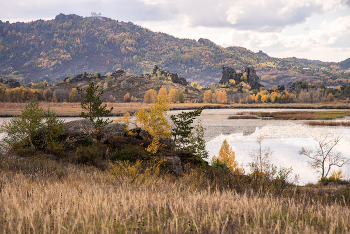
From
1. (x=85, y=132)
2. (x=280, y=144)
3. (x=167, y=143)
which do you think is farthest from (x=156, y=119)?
(x=280, y=144)

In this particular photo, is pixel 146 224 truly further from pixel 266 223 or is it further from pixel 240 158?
pixel 240 158

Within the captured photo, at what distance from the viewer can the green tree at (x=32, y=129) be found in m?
17.4

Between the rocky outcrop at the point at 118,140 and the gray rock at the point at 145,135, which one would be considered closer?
the rocky outcrop at the point at 118,140

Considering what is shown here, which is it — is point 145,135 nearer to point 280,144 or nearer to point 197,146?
point 197,146

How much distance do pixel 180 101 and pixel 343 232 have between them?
158 m

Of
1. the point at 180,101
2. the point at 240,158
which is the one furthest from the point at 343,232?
the point at 180,101

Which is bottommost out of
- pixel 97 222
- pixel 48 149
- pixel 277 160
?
pixel 277 160

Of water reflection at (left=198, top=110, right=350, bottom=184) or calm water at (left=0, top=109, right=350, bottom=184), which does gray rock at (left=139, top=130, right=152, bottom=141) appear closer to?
calm water at (left=0, top=109, right=350, bottom=184)

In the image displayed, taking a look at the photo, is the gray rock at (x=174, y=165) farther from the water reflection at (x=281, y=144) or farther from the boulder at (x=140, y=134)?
the water reflection at (x=281, y=144)

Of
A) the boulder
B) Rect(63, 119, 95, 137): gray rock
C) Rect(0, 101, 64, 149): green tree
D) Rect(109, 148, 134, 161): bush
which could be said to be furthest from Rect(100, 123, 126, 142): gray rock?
Rect(109, 148, 134, 161): bush

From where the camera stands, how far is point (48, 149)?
1780 centimetres

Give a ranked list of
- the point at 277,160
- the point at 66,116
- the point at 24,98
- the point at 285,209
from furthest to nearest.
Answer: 1. the point at 24,98
2. the point at 66,116
3. the point at 277,160
4. the point at 285,209

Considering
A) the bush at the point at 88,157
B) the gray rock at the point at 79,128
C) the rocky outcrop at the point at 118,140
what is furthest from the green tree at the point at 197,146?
the bush at the point at 88,157

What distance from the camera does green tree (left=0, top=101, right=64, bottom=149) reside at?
17422 mm
